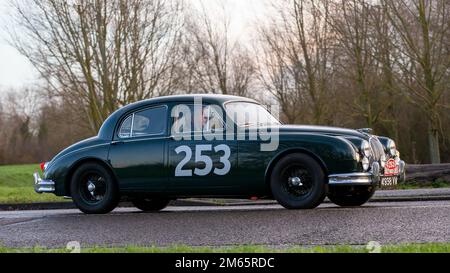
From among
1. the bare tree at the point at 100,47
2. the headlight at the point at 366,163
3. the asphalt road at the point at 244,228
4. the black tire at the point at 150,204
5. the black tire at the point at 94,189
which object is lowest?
the asphalt road at the point at 244,228

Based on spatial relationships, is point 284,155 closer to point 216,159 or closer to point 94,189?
point 216,159

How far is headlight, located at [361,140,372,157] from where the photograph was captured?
28.7ft

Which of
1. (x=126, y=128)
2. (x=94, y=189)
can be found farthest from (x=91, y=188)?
(x=126, y=128)

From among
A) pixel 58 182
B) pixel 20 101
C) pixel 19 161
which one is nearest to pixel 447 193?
pixel 58 182

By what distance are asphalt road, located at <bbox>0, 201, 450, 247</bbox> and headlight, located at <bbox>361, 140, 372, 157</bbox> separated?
0.72 metres

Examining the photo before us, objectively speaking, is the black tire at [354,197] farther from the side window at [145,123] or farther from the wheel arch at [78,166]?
the wheel arch at [78,166]

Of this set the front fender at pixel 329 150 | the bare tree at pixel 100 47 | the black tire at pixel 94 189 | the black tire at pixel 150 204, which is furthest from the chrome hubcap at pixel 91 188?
the bare tree at pixel 100 47

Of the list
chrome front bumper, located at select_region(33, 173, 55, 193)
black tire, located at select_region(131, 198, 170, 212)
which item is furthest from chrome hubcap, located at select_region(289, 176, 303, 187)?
chrome front bumper, located at select_region(33, 173, 55, 193)

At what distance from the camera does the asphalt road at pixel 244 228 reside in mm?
6438

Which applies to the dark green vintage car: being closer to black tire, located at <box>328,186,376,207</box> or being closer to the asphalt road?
black tire, located at <box>328,186,376,207</box>

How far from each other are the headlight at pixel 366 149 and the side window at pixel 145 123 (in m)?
2.75

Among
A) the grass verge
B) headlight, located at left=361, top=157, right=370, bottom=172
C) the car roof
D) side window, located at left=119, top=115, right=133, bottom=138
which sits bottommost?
the grass verge

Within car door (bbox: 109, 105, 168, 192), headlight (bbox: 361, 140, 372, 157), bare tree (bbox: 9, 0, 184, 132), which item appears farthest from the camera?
bare tree (bbox: 9, 0, 184, 132)
